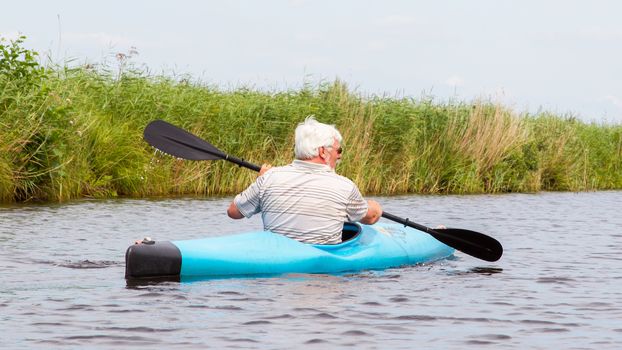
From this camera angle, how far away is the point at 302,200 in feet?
22.6

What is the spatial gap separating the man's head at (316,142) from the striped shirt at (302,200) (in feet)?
0.18

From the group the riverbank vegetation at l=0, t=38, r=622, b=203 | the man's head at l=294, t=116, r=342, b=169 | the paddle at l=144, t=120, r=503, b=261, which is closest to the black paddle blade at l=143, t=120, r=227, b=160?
the paddle at l=144, t=120, r=503, b=261

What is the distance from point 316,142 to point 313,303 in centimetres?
132

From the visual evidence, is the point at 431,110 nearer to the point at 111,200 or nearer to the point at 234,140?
the point at 234,140

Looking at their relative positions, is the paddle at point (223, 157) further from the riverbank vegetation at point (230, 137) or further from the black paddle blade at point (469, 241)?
the riverbank vegetation at point (230, 137)

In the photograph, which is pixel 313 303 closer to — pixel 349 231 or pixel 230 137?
pixel 349 231

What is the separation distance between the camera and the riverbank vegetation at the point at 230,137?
1334 centimetres

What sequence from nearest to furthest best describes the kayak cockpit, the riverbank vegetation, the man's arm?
the man's arm < the kayak cockpit < the riverbank vegetation

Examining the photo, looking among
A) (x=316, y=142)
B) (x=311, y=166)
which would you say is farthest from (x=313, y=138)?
(x=311, y=166)

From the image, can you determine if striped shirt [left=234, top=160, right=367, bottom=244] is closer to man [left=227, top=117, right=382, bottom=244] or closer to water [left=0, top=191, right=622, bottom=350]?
man [left=227, top=117, right=382, bottom=244]

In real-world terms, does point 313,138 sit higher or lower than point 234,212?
higher

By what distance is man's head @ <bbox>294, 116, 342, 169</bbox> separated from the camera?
270 inches

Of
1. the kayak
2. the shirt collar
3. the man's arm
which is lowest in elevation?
the kayak

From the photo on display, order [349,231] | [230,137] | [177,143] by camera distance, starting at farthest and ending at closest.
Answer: [230,137]
[177,143]
[349,231]
